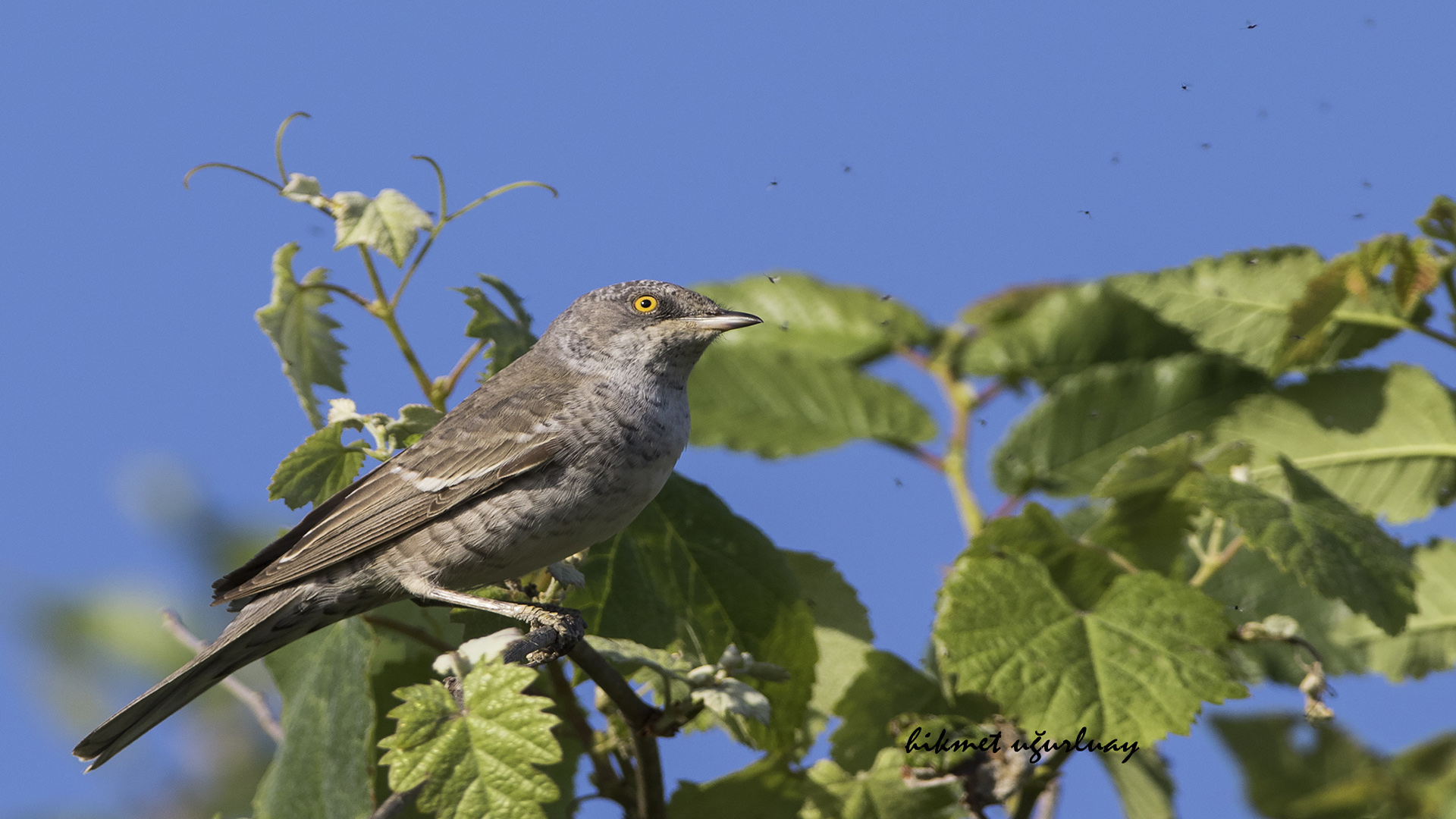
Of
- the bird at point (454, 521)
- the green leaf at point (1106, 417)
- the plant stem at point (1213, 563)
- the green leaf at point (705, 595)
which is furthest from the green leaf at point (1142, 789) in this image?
the bird at point (454, 521)

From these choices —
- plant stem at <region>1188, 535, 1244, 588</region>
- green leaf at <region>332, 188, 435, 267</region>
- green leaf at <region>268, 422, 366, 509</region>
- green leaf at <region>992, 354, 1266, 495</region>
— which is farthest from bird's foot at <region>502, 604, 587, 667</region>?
green leaf at <region>992, 354, 1266, 495</region>

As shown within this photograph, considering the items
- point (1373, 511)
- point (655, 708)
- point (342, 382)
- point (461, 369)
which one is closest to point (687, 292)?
point (461, 369)

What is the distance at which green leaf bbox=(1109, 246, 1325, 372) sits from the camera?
196 inches

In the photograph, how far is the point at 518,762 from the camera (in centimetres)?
287

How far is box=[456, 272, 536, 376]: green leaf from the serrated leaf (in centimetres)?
124

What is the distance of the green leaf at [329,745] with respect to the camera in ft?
11.6

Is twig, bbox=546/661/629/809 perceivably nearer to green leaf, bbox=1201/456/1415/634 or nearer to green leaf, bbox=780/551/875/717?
green leaf, bbox=780/551/875/717

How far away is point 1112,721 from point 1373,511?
6.85 feet

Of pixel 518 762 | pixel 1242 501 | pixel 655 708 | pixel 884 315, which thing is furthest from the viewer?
pixel 884 315

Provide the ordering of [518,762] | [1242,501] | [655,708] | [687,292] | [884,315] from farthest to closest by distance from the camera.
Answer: [884,315]
[687,292]
[1242,501]
[655,708]
[518,762]

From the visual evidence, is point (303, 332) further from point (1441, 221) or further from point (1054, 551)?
point (1441, 221)

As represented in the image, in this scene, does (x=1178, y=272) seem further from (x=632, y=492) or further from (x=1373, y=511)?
(x=632, y=492)

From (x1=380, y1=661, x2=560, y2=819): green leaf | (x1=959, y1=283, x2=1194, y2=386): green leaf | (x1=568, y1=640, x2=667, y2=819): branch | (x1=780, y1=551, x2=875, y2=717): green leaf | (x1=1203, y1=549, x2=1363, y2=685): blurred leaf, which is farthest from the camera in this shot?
(x1=959, y1=283, x2=1194, y2=386): green leaf

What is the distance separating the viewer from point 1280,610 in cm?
465
